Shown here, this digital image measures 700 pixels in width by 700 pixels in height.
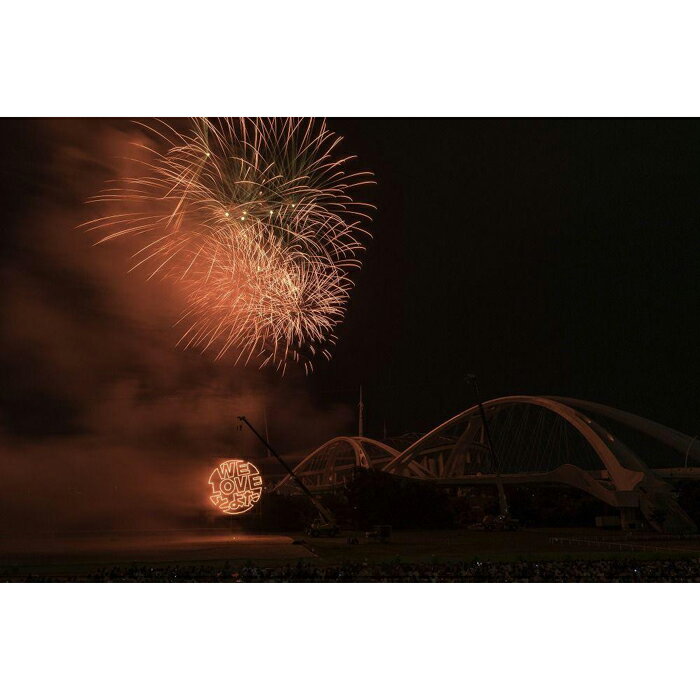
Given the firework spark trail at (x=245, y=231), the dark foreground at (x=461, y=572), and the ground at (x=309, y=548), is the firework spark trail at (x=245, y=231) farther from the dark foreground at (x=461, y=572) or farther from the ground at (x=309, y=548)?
the dark foreground at (x=461, y=572)

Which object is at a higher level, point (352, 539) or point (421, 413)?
point (421, 413)

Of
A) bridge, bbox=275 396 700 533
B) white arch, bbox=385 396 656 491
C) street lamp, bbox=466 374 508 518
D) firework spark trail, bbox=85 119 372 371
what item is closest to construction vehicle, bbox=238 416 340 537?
bridge, bbox=275 396 700 533

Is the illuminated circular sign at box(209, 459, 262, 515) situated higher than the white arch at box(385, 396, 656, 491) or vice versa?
the white arch at box(385, 396, 656, 491)

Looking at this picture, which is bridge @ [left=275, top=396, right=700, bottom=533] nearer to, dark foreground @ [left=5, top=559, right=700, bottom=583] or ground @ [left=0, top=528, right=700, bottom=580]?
ground @ [left=0, top=528, right=700, bottom=580]

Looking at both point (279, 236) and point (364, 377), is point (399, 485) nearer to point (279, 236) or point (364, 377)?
point (364, 377)

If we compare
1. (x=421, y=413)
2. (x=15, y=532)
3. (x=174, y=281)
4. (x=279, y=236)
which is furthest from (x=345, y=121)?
(x=15, y=532)

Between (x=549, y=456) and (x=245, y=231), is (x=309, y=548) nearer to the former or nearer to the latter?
(x=549, y=456)

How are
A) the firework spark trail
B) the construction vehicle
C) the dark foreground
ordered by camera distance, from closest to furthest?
the dark foreground, the construction vehicle, the firework spark trail
